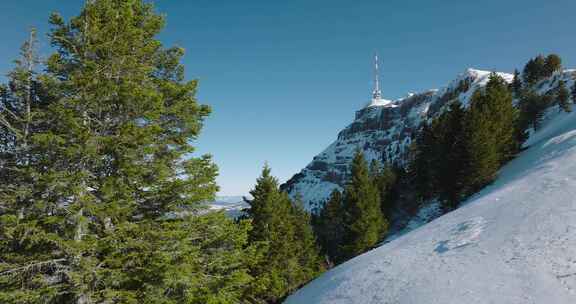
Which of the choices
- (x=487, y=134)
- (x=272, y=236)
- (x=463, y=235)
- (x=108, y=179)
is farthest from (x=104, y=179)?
(x=487, y=134)

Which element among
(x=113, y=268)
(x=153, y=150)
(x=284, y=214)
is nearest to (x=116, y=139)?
(x=153, y=150)

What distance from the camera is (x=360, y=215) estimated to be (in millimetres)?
30188

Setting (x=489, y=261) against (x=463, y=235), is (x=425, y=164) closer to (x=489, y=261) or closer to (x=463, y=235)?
(x=463, y=235)

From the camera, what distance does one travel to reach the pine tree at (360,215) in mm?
29547

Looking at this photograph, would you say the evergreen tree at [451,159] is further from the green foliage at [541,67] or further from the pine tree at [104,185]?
the green foliage at [541,67]

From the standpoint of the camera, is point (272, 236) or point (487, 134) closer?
point (272, 236)

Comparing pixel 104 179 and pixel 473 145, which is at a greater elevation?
pixel 473 145

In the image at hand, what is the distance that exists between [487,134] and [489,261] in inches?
818

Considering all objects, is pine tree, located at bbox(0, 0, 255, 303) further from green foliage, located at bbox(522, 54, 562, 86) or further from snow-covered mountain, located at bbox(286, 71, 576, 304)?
green foliage, located at bbox(522, 54, 562, 86)

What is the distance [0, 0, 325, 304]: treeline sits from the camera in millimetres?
7395

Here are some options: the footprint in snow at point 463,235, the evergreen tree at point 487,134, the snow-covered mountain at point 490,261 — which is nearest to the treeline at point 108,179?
the snow-covered mountain at point 490,261

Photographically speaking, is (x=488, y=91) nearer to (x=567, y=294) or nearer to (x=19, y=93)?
(x=567, y=294)

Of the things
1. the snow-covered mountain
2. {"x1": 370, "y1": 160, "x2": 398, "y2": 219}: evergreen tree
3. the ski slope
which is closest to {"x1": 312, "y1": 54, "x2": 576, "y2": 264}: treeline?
{"x1": 370, "y1": 160, "x2": 398, "y2": 219}: evergreen tree

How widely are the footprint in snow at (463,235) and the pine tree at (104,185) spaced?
7937mm
